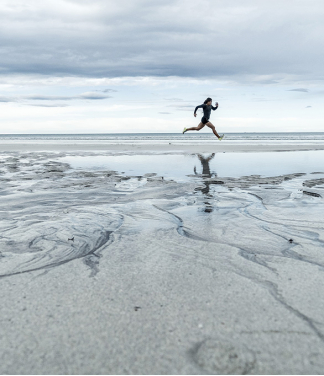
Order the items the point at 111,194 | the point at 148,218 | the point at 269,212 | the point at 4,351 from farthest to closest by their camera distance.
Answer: the point at 111,194, the point at 269,212, the point at 148,218, the point at 4,351

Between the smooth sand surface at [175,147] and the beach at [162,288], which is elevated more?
the beach at [162,288]

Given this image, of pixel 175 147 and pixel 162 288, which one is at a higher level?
pixel 162 288

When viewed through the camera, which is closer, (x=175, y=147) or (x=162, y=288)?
(x=162, y=288)

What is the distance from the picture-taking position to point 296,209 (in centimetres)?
504

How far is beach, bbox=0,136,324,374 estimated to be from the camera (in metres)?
1.76

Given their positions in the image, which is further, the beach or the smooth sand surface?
the smooth sand surface

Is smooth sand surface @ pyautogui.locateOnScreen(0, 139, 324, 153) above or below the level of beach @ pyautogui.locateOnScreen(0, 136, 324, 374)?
below

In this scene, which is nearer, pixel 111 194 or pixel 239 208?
pixel 239 208

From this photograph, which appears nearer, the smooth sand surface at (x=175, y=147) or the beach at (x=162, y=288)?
the beach at (x=162, y=288)

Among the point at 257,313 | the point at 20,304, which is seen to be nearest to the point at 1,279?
the point at 20,304

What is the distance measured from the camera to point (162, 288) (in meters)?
2.47

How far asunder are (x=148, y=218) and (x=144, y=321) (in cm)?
257

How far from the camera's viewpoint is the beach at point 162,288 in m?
1.76

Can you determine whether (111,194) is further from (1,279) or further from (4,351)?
(4,351)
